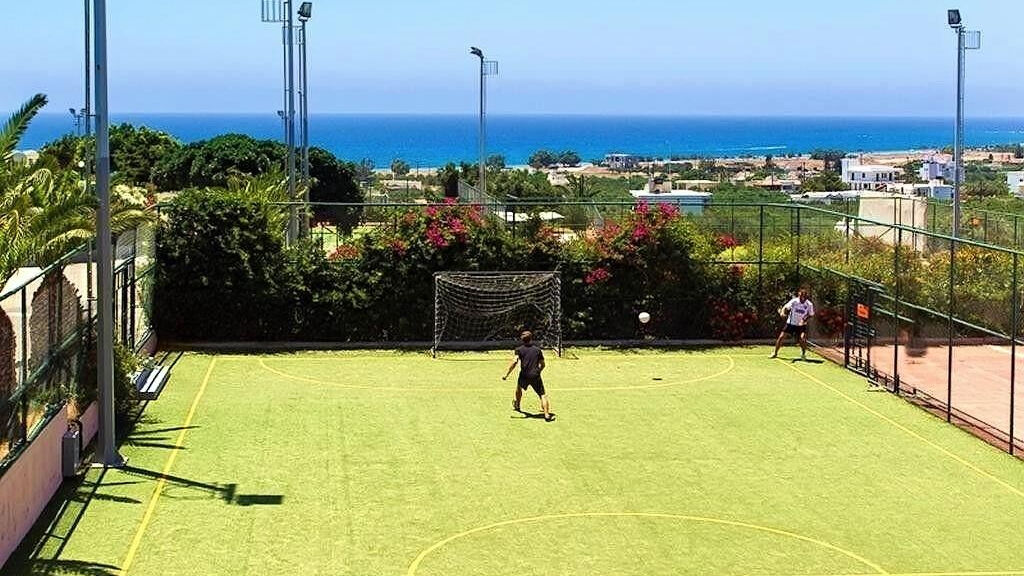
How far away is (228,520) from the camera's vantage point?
1847cm

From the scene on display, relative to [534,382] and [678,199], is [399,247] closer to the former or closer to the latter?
[534,382]

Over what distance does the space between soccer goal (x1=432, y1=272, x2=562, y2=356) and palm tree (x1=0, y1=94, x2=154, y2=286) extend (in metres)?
11.5

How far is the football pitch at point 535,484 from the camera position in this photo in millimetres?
17188

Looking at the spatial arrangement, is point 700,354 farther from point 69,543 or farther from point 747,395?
point 69,543

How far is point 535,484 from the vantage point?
2067 centimetres

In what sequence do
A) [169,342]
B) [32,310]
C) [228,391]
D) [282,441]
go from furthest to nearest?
1. [169,342]
2. [228,391]
3. [282,441]
4. [32,310]

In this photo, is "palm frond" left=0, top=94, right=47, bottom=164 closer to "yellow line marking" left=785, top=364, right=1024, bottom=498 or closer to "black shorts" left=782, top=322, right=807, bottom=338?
"yellow line marking" left=785, top=364, right=1024, bottom=498

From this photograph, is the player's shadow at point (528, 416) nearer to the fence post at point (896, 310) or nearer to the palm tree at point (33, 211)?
the fence post at point (896, 310)

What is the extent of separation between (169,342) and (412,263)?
614cm

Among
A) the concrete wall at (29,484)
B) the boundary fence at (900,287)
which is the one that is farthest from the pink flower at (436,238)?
the concrete wall at (29,484)

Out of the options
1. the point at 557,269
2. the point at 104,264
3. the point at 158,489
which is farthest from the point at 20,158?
the point at 557,269

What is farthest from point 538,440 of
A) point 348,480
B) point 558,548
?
point 558,548

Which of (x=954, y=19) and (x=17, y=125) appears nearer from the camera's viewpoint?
(x=17, y=125)

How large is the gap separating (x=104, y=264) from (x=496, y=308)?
1435cm
